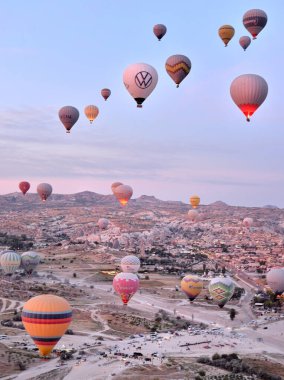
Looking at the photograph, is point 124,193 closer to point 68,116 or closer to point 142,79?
point 68,116

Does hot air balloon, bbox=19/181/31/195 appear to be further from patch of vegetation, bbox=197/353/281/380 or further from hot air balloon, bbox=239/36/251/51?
patch of vegetation, bbox=197/353/281/380

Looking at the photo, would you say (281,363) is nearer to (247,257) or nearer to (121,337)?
(121,337)

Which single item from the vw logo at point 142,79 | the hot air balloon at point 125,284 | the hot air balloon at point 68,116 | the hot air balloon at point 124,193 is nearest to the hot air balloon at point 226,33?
the vw logo at point 142,79

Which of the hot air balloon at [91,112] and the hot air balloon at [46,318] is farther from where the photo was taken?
the hot air balloon at [91,112]

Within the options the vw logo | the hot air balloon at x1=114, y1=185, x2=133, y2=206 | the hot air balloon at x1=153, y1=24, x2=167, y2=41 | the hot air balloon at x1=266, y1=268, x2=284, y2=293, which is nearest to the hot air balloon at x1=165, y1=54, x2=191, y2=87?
the vw logo

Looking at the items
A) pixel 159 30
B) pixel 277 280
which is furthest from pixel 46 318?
pixel 277 280

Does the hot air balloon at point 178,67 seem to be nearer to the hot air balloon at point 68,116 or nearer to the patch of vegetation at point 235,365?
the hot air balloon at point 68,116
